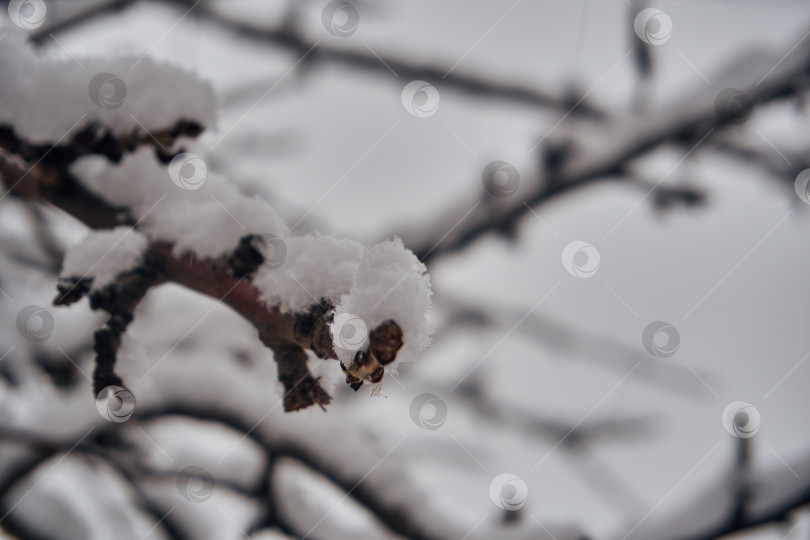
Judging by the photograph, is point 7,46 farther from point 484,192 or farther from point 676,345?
point 676,345

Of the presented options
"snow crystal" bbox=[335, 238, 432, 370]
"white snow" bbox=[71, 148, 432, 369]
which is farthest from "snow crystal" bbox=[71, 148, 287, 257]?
"snow crystal" bbox=[335, 238, 432, 370]

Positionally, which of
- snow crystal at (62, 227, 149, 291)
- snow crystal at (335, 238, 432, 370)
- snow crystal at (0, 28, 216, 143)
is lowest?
snow crystal at (62, 227, 149, 291)

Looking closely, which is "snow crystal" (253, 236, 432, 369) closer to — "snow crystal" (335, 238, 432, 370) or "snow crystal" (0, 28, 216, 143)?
"snow crystal" (335, 238, 432, 370)

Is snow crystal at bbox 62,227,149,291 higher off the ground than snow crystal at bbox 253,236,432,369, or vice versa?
snow crystal at bbox 253,236,432,369

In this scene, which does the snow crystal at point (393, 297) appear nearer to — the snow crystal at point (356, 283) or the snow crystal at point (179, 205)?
the snow crystal at point (356, 283)

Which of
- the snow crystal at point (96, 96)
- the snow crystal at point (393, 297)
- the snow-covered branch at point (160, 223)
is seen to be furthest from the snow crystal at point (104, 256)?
the snow crystal at point (393, 297)

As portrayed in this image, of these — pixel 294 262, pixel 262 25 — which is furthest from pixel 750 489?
pixel 262 25

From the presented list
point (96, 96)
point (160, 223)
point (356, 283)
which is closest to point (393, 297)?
point (356, 283)
